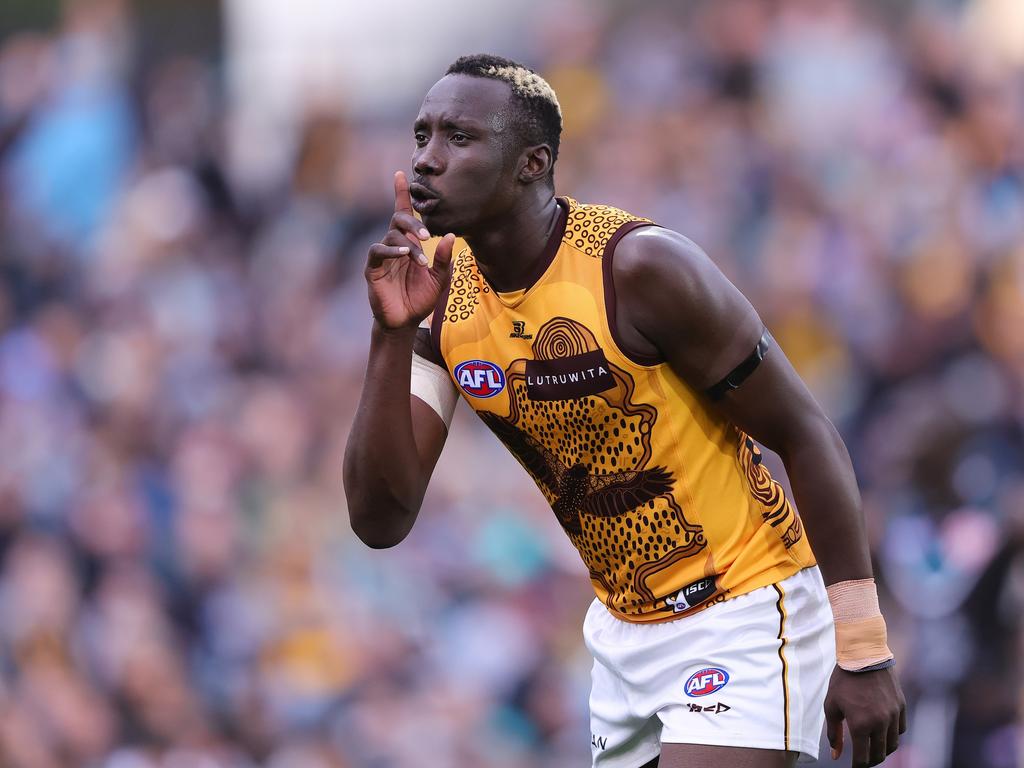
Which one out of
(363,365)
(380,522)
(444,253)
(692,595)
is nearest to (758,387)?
(692,595)

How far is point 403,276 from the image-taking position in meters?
3.96

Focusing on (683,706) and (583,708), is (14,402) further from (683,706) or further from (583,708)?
(683,706)

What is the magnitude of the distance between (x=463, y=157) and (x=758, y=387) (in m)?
0.91

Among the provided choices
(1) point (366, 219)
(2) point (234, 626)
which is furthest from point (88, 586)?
(1) point (366, 219)

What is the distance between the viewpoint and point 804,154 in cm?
932

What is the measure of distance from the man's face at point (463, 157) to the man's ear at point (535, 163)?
0.05m

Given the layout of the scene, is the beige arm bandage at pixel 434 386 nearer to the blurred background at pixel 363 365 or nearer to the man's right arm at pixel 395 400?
the man's right arm at pixel 395 400

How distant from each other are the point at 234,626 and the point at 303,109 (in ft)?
12.9

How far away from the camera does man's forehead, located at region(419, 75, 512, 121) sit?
157 inches

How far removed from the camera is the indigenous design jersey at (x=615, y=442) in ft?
12.9

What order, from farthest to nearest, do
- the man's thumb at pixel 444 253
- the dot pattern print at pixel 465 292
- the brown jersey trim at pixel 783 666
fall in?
the dot pattern print at pixel 465 292 < the brown jersey trim at pixel 783 666 < the man's thumb at pixel 444 253

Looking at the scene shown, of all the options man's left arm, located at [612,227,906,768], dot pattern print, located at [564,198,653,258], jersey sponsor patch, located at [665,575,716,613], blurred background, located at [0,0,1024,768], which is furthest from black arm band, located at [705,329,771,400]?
blurred background, located at [0,0,1024,768]

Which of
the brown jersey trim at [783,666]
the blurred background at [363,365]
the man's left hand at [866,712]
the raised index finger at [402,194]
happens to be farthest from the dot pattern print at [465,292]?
the blurred background at [363,365]

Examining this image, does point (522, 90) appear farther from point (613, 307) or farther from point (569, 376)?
point (569, 376)
